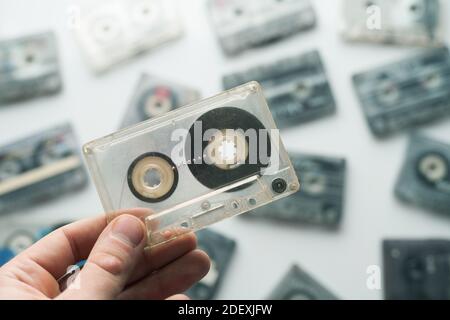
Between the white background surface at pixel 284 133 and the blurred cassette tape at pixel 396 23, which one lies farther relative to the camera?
the blurred cassette tape at pixel 396 23

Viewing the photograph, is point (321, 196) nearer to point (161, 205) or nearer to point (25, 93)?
point (161, 205)

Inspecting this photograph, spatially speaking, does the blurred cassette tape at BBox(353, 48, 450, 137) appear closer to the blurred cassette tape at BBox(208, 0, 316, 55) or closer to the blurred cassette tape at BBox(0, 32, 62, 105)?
the blurred cassette tape at BBox(208, 0, 316, 55)

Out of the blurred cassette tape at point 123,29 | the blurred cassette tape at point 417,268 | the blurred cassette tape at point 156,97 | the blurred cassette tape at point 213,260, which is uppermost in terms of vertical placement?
the blurred cassette tape at point 123,29

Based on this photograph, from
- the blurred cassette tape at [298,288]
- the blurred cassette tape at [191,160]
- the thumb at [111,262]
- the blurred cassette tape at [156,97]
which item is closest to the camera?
the thumb at [111,262]

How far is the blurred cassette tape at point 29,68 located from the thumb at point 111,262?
105 cm

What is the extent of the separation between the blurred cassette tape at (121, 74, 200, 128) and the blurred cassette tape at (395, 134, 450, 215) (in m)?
0.76

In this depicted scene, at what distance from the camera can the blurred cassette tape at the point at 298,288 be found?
1.75m

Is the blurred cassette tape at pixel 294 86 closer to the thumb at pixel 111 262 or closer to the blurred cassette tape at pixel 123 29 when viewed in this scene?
the blurred cassette tape at pixel 123 29

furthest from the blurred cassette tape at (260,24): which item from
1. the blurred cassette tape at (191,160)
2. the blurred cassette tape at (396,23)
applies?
the blurred cassette tape at (191,160)

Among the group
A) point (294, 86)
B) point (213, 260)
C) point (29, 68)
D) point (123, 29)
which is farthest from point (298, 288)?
point (29, 68)

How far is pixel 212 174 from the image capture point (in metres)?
1.19

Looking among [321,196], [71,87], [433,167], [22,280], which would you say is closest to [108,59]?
[71,87]

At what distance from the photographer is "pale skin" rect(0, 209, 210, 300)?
0.96 m

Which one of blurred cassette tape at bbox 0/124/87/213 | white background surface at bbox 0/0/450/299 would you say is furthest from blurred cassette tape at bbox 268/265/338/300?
blurred cassette tape at bbox 0/124/87/213
